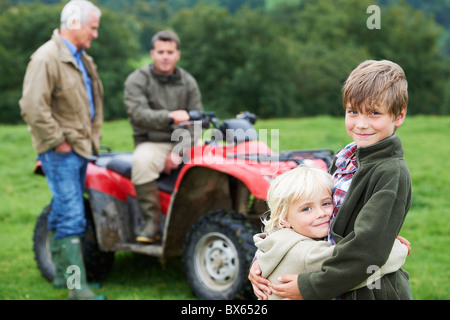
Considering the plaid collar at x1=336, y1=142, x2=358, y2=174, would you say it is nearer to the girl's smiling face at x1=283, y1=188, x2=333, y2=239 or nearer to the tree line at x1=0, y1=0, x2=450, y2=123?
the girl's smiling face at x1=283, y1=188, x2=333, y2=239

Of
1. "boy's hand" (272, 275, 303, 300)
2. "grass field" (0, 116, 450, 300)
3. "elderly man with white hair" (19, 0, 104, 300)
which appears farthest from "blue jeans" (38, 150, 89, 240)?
"boy's hand" (272, 275, 303, 300)

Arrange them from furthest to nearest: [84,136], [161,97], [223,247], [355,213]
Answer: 1. [161,97]
2. [84,136]
3. [223,247]
4. [355,213]

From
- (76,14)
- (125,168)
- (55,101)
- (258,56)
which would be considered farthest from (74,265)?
(258,56)

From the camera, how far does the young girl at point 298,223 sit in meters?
2.33

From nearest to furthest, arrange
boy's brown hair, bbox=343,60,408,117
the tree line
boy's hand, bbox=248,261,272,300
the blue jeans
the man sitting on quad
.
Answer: boy's brown hair, bbox=343,60,408,117 < boy's hand, bbox=248,261,272,300 < the blue jeans < the man sitting on quad < the tree line

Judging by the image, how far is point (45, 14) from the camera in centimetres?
4594

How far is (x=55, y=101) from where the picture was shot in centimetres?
529

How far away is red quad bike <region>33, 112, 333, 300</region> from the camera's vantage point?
15.5ft

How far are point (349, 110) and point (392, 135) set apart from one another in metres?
0.19

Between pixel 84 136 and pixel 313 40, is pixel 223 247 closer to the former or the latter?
pixel 84 136

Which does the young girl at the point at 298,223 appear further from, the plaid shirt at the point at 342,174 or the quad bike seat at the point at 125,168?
the quad bike seat at the point at 125,168

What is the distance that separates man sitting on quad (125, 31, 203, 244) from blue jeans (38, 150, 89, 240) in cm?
51
